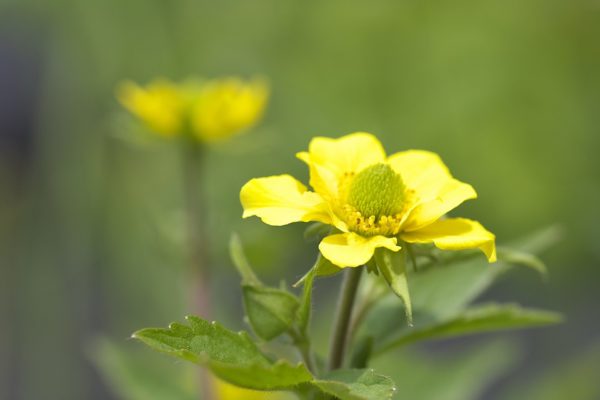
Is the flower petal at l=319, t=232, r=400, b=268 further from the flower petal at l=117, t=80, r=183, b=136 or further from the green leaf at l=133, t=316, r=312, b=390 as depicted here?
the flower petal at l=117, t=80, r=183, b=136

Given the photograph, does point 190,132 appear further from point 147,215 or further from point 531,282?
point 531,282

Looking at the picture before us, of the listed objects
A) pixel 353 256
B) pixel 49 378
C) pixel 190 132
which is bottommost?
pixel 49 378

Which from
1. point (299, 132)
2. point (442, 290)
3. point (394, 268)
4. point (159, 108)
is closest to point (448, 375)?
point (442, 290)

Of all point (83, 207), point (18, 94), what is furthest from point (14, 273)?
point (18, 94)

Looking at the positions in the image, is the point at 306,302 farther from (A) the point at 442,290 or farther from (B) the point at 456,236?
(A) the point at 442,290

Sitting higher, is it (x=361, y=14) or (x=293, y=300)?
(x=361, y=14)

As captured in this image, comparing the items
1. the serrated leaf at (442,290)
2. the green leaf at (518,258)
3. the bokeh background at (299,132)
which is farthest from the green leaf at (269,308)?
the bokeh background at (299,132)
